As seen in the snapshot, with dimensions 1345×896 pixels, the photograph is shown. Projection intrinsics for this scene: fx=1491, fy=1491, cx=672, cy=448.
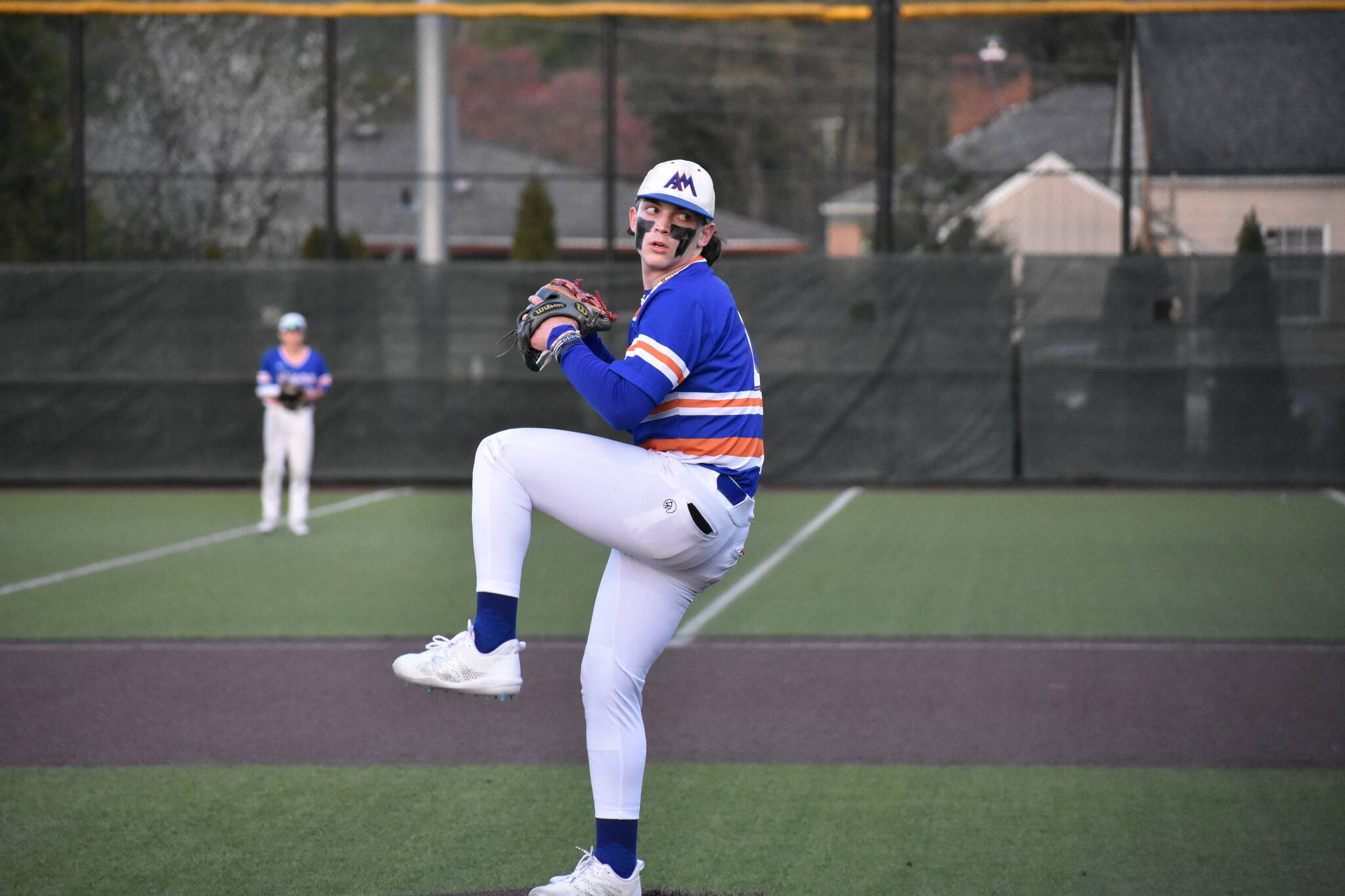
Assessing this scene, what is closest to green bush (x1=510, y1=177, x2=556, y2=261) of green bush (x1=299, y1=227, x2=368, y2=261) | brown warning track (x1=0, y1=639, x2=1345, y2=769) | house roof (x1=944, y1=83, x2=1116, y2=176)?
green bush (x1=299, y1=227, x2=368, y2=261)

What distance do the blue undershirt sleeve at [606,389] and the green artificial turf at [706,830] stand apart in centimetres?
164

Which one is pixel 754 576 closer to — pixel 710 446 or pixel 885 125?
pixel 710 446

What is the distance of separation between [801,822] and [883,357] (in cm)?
1341

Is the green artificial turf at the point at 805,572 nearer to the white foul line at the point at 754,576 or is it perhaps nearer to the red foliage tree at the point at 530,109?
the white foul line at the point at 754,576

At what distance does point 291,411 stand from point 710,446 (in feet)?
35.8

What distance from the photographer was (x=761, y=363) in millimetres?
18422

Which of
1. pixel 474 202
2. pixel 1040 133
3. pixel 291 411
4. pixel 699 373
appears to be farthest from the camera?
pixel 1040 133

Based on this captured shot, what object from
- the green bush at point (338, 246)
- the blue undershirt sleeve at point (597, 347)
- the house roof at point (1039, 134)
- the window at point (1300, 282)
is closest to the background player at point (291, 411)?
Result: the green bush at point (338, 246)

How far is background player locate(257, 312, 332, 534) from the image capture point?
14.3m

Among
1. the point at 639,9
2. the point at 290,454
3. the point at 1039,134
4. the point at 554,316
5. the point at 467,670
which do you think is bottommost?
the point at 290,454

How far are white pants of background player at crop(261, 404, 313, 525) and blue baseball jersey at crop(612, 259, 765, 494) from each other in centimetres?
1073

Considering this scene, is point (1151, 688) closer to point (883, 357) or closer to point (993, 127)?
point (883, 357)

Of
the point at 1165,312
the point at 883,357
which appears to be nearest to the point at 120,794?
the point at 883,357

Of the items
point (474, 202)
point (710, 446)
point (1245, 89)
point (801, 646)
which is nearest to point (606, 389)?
point (710, 446)
